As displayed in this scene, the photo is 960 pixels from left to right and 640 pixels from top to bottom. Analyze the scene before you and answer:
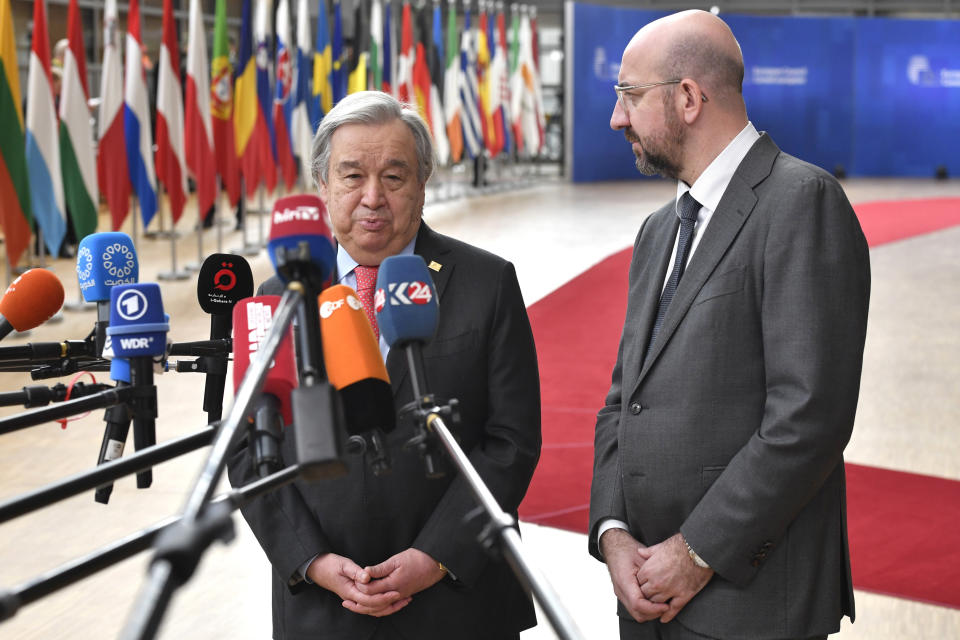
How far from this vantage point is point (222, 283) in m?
1.57

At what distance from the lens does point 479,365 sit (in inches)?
73.5

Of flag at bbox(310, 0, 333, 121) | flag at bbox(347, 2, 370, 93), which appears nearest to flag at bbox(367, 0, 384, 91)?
flag at bbox(347, 2, 370, 93)

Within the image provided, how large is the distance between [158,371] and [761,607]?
1.01 m

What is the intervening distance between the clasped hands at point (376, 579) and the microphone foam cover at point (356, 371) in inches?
26.7

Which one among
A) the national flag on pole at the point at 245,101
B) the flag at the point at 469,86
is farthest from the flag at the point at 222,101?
the flag at the point at 469,86

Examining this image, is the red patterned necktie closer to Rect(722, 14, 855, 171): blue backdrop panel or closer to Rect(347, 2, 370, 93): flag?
Rect(347, 2, 370, 93): flag

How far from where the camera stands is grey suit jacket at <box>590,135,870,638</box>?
5.19 feet

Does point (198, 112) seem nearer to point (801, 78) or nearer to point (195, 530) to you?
point (195, 530)

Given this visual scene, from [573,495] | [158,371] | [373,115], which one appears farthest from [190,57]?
[158,371]

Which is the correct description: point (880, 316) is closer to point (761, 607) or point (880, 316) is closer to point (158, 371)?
point (761, 607)

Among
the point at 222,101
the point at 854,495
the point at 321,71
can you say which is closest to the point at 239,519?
the point at 854,495

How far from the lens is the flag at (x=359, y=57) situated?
11078mm

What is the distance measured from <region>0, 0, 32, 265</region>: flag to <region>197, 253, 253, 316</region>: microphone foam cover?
5547 millimetres

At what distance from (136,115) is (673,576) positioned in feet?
22.7
